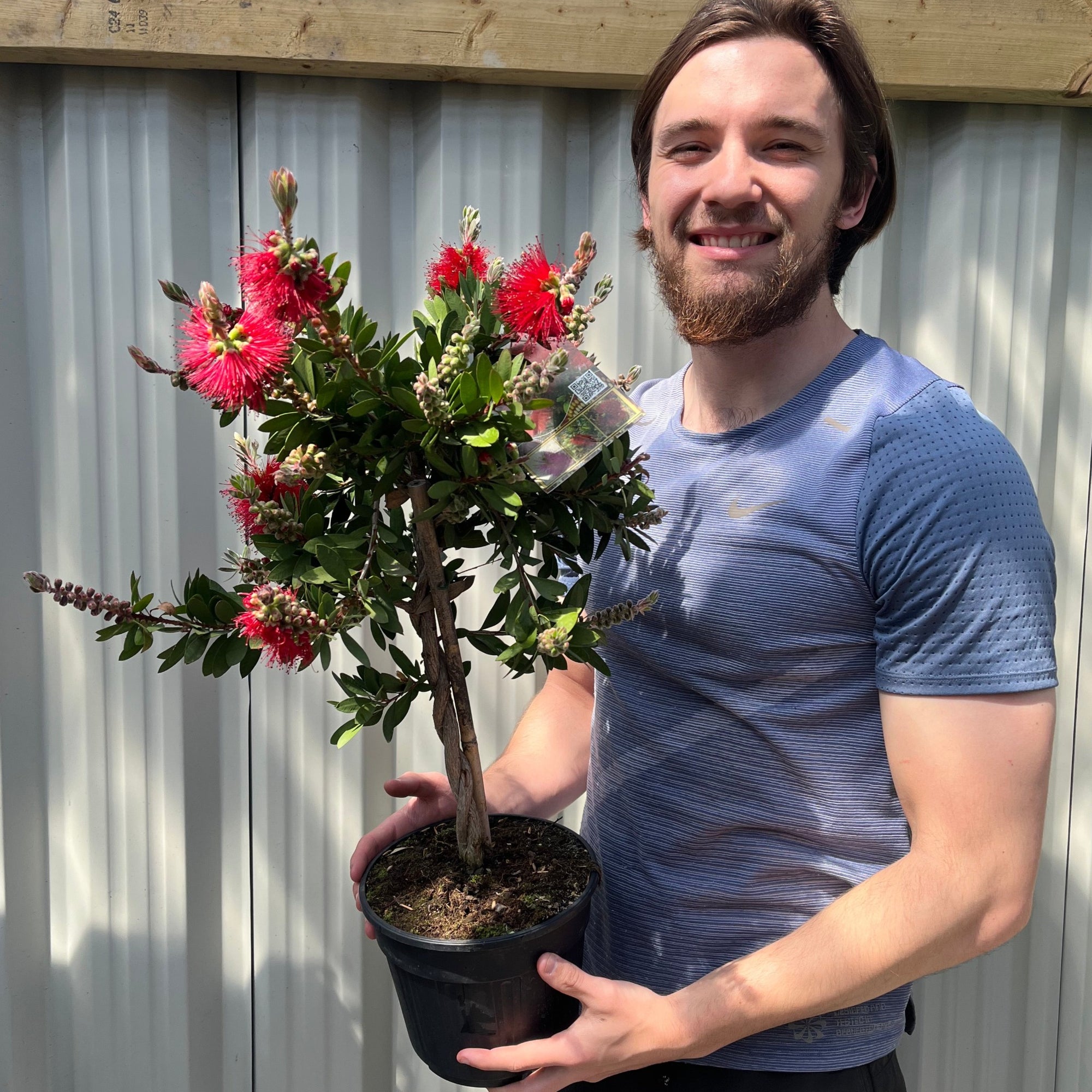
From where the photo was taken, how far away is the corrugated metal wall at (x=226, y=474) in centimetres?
170

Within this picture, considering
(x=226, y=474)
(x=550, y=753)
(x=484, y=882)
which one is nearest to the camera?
(x=484, y=882)

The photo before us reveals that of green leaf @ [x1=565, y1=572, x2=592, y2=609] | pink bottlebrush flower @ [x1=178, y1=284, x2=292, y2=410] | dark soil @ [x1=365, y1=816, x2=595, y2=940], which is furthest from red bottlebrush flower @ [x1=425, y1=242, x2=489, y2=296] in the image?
dark soil @ [x1=365, y1=816, x2=595, y2=940]

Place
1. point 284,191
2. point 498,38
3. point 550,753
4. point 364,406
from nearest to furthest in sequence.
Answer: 1. point 284,191
2. point 364,406
3. point 550,753
4. point 498,38

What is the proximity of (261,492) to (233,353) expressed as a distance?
0.18 m

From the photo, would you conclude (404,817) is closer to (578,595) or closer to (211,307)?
(578,595)

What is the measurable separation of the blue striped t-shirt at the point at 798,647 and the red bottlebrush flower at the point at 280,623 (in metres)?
0.50

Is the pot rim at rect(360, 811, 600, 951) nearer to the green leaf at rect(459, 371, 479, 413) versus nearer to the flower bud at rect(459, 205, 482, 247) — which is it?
the green leaf at rect(459, 371, 479, 413)

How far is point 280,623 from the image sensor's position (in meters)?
0.81

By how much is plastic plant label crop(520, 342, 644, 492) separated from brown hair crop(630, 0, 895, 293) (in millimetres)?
539

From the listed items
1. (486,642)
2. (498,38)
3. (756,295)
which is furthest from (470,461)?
(498,38)

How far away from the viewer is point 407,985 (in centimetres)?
104

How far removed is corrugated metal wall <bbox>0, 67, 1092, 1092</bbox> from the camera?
5.59 ft

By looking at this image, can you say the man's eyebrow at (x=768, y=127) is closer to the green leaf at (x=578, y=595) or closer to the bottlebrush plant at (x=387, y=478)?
the bottlebrush plant at (x=387, y=478)

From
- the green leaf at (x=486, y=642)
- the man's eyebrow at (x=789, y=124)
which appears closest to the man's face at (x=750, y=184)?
the man's eyebrow at (x=789, y=124)
